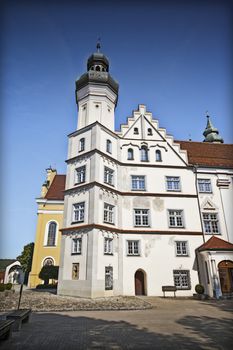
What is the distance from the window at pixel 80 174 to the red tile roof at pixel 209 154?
12.3m

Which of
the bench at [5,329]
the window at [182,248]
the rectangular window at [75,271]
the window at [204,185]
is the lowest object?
the bench at [5,329]

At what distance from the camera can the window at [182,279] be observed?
70.0 ft

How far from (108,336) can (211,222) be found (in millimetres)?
19147

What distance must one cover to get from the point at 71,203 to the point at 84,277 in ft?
22.3

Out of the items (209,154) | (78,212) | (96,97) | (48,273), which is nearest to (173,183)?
(209,154)

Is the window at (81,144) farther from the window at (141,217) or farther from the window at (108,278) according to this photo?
the window at (108,278)

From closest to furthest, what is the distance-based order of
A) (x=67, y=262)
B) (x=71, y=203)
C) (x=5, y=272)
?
1. (x=67, y=262)
2. (x=71, y=203)
3. (x=5, y=272)

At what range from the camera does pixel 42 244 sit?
103ft

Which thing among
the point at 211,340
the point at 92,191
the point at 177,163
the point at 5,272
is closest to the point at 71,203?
the point at 92,191

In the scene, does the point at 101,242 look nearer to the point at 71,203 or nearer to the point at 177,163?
the point at 71,203

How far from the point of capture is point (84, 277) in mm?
18531

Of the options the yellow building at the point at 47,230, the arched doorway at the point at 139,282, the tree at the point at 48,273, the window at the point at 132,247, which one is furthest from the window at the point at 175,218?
the yellow building at the point at 47,230

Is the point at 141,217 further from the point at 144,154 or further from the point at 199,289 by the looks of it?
the point at 199,289

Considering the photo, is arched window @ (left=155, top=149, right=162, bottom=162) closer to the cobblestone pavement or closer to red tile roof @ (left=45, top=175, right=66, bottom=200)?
red tile roof @ (left=45, top=175, right=66, bottom=200)
